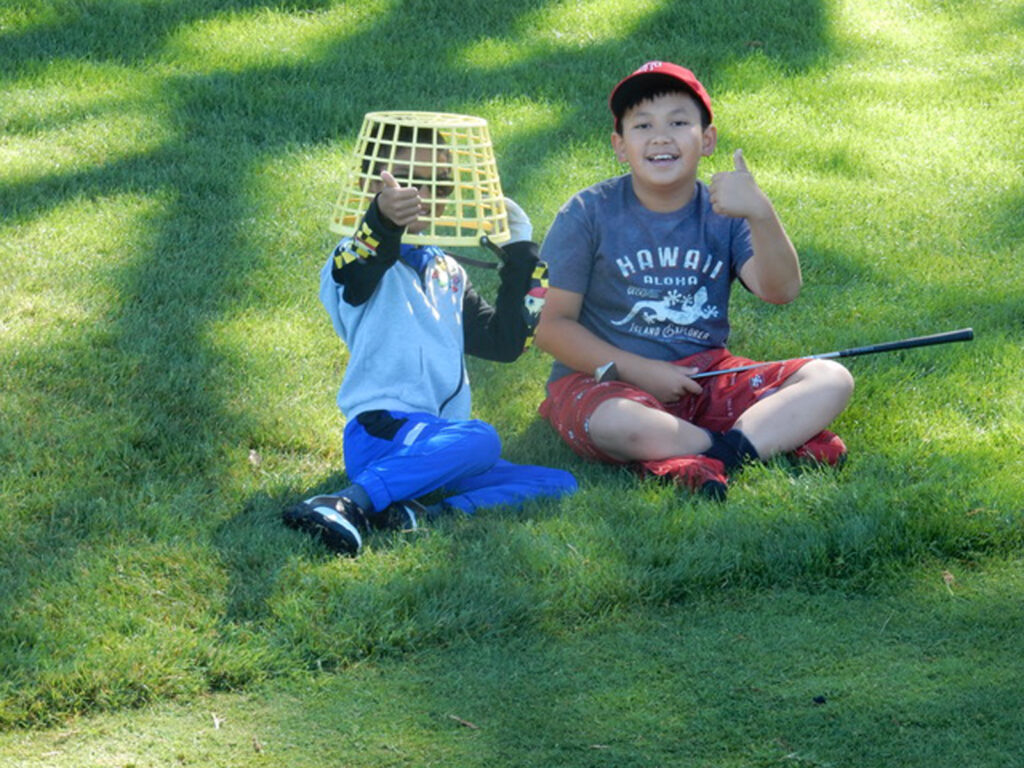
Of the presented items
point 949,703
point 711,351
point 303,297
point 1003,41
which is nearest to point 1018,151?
point 1003,41

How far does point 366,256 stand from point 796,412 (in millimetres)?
1135

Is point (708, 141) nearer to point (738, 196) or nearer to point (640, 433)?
point (738, 196)

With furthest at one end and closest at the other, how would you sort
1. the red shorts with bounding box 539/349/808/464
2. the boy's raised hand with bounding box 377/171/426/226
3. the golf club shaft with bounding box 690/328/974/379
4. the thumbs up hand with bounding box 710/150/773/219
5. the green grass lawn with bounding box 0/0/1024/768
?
the red shorts with bounding box 539/349/808/464 → the golf club shaft with bounding box 690/328/974/379 → the thumbs up hand with bounding box 710/150/773/219 → the boy's raised hand with bounding box 377/171/426/226 → the green grass lawn with bounding box 0/0/1024/768

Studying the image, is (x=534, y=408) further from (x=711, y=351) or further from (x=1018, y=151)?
(x=1018, y=151)

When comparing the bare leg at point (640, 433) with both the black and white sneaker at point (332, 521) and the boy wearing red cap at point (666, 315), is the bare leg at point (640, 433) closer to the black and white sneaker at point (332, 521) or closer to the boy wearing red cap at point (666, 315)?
the boy wearing red cap at point (666, 315)

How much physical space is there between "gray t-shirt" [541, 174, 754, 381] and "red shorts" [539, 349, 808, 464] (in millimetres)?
98

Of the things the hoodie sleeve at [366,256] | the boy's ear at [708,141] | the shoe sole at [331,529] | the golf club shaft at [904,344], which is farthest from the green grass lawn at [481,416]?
the boy's ear at [708,141]

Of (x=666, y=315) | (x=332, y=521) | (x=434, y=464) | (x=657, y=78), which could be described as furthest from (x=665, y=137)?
(x=332, y=521)

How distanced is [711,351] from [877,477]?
586 millimetres

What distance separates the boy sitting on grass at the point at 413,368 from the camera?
9.79ft

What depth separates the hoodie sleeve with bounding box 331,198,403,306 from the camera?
9.55 ft

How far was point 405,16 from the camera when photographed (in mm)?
6488

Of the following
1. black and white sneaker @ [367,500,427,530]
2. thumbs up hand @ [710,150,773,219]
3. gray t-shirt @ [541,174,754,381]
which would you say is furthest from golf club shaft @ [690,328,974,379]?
black and white sneaker @ [367,500,427,530]

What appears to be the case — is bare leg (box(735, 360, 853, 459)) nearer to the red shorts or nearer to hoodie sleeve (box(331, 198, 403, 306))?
the red shorts
